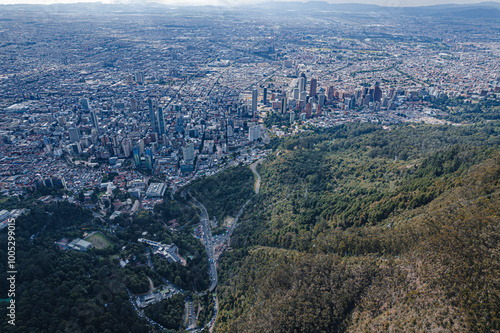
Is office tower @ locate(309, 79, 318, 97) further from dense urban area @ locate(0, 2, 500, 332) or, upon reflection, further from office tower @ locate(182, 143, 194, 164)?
office tower @ locate(182, 143, 194, 164)

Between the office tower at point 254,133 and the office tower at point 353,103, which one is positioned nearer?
the office tower at point 254,133

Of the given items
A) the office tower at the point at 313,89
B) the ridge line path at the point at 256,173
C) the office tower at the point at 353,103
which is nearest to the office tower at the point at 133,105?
the ridge line path at the point at 256,173

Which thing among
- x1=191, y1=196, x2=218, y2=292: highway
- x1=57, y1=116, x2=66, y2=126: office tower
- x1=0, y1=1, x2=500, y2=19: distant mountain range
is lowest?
x1=191, y1=196, x2=218, y2=292: highway

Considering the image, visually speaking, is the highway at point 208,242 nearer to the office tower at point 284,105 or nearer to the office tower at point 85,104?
the office tower at point 284,105

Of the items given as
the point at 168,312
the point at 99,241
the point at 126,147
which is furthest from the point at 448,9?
the point at 168,312

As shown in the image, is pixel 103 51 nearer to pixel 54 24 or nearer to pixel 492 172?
pixel 54 24

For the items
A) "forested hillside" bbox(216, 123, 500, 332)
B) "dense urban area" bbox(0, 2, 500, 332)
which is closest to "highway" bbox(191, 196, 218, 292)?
"dense urban area" bbox(0, 2, 500, 332)

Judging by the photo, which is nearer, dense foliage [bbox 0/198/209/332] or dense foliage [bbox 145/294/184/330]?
dense foliage [bbox 0/198/209/332]
